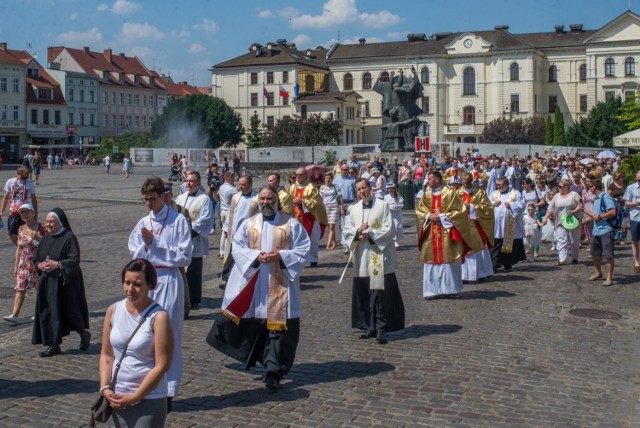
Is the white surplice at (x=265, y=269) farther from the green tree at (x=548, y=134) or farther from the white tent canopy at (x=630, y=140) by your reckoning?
the green tree at (x=548, y=134)

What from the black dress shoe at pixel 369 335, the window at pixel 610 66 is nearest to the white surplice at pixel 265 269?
the black dress shoe at pixel 369 335

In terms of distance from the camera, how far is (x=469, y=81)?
96188mm

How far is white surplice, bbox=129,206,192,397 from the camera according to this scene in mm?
7215

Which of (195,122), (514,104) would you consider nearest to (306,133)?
(195,122)

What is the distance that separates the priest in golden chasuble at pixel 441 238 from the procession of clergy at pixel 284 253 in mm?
14

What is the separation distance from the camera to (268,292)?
25.3ft

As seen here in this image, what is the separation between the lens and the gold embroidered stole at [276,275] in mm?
7621

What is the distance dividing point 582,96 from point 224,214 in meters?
85.6

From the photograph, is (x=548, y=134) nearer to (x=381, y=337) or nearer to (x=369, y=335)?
(x=369, y=335)

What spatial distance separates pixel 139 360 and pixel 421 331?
5.72 meters

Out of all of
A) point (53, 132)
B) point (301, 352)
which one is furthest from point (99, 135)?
point (301, 352)

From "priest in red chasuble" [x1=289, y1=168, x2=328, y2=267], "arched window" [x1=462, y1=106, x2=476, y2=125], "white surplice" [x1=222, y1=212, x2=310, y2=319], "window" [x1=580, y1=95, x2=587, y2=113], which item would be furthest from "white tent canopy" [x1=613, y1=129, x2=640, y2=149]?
"window" [x1=580, y1=95, x2=587, y2=113]

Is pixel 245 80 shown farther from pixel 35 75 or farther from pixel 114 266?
pixel 114 266

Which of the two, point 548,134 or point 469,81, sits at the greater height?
point 469,81
